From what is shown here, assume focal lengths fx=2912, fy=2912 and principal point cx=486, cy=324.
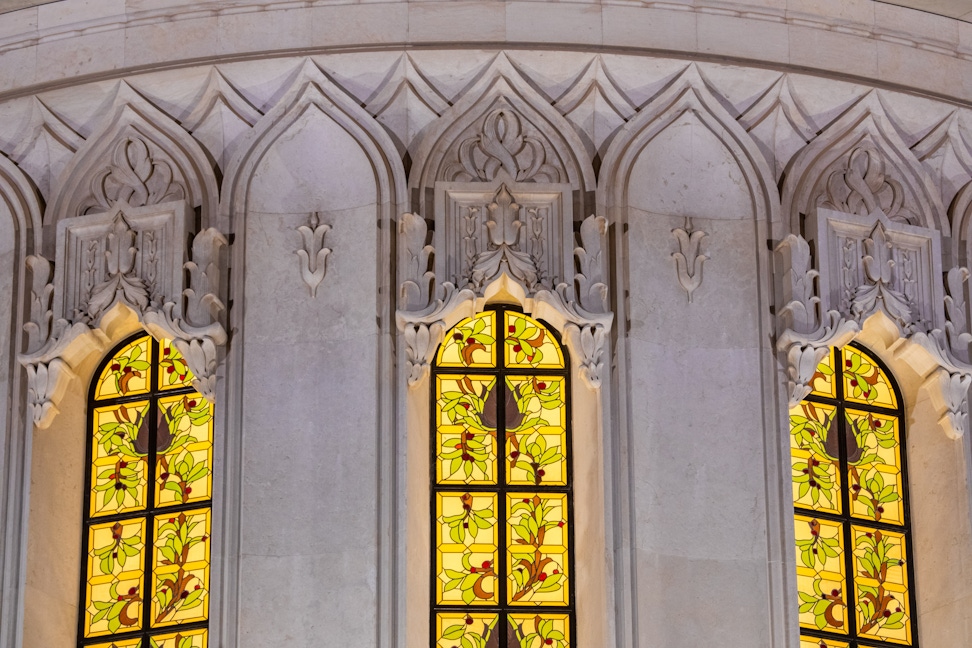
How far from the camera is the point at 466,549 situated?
2058 cm

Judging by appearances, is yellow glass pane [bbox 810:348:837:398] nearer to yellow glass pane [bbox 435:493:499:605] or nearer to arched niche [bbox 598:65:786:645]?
arched niche [bbox 598:65:786:645]

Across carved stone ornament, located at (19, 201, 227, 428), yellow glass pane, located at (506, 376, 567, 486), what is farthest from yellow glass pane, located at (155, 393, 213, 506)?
yellow glass pane, located at (506, 376, 567, 486)

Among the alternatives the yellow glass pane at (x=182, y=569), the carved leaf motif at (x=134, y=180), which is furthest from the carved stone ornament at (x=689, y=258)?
the yellow glass pane at (x=182, y=569)

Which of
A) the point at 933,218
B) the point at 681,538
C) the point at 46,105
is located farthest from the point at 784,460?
the point at 46,105

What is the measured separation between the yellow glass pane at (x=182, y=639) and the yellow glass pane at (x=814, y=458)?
4367 millimetres

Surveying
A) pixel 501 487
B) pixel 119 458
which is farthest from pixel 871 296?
pixel 119 458

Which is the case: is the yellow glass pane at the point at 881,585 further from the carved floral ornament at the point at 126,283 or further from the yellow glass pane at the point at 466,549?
the carved floral ornament at the point at 126,283

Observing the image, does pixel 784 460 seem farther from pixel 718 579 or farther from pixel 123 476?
pixel 123 476

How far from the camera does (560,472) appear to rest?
20859 millimetres

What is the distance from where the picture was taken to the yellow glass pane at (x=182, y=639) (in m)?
20.5

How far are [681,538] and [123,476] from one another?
4.15 metres

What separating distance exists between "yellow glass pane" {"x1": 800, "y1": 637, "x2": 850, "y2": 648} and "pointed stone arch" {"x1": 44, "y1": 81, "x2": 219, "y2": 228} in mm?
5490

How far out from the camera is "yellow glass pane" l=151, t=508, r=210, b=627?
2066 cm

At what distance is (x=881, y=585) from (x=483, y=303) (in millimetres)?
3555
